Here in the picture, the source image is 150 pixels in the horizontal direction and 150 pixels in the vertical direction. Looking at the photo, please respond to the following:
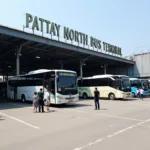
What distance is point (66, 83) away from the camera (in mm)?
18812

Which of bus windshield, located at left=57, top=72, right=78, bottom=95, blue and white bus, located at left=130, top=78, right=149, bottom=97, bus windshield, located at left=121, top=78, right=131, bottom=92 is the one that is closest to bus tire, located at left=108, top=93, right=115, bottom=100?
bus windshield, located at left=121, top=78, right=131, bottom=92

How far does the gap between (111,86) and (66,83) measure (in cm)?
976

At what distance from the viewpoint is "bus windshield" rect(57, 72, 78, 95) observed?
18391 millimetres

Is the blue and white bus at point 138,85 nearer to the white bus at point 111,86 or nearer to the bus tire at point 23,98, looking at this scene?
the white bus at point 111,86

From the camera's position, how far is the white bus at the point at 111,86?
85.8 ft

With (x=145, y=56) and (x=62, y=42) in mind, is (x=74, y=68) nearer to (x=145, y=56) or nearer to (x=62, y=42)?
(x=145, y=56)

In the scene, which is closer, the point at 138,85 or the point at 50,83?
the point at 50,83

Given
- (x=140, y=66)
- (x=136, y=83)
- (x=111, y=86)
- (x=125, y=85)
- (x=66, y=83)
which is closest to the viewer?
(x=66, y=83)

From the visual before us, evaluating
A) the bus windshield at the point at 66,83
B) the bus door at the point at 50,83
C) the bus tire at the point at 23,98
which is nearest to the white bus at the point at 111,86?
the bus windshield at the point at 66,83

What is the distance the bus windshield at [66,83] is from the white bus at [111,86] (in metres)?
8.48

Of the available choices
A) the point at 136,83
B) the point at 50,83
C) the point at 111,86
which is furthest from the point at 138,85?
the point at 50,83

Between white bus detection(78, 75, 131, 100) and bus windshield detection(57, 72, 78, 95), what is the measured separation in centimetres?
848

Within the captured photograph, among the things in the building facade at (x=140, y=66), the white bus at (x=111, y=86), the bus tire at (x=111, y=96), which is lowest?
the bus tire at (x=111, y=96)

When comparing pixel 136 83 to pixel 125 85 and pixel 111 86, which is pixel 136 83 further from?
pixel 111 86
